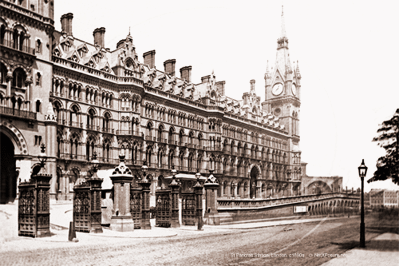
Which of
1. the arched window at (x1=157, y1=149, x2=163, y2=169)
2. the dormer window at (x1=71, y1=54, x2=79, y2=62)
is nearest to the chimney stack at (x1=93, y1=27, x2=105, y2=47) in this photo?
the dormer window at (x1=71, y1=54, x2=79, y2=62)

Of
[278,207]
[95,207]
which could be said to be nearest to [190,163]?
[278,207]

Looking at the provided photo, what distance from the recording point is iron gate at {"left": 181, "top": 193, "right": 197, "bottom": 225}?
31.0m

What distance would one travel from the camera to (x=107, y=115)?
1934 inches

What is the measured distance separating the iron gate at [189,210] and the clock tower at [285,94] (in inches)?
2278

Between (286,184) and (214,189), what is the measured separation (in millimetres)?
57539

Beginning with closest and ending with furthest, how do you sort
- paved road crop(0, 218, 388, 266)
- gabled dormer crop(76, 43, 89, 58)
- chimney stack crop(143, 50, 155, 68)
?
paved road crop(0, 218, 388, 266)
gabled dormer crop(76, 43, 89, 58)
chimney stack crop(143, 50, 155, 68)

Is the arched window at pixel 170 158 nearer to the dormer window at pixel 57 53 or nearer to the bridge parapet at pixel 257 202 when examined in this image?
the bridge parapet at pixel 257 202

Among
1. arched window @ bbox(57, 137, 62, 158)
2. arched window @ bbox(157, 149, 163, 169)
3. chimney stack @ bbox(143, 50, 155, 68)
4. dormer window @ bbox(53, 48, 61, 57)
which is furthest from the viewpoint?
chimney stack @ bbox(143, 50, 155, 68)

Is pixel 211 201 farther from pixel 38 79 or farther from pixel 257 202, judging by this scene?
pixel 38 79

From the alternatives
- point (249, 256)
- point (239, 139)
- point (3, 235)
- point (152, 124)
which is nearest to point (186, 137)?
point (152, 124)

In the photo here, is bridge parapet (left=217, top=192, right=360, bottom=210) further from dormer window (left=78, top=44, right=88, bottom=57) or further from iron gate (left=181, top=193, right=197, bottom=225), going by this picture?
dormer window (left=78, top=44, right=88, bottom=57)

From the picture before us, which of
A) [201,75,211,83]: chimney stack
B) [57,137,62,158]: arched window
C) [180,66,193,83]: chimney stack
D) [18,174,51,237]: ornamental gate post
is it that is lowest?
[18,174,51,237]: ornamental gate post

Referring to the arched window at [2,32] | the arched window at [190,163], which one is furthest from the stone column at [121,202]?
the arched window at [190,163]

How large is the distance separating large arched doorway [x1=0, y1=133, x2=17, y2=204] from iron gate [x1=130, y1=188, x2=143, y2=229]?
15.9m
